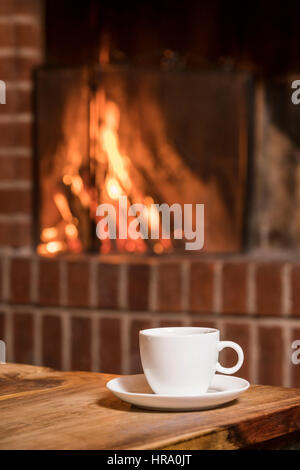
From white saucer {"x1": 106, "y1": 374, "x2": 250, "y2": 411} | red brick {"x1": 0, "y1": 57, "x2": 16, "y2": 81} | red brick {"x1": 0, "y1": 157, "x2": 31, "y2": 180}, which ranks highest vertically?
red brick {"x1": 0, "y1": 57, "x2": 16, "y2": 81}

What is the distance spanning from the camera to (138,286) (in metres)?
1.86

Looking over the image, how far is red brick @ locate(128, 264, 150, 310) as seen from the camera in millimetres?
1853

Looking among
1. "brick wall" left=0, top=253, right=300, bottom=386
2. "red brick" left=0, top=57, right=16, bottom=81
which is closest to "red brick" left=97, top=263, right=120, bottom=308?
"brick wall" left=0, top=253, right=300, bottom=386

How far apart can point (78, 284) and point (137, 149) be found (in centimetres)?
39

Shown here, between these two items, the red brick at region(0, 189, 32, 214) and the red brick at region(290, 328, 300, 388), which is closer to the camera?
the red brick at region(290, 328, 300, 388)

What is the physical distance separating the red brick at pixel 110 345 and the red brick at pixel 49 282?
0.15 metres

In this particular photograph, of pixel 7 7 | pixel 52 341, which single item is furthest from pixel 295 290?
pixel 7 7

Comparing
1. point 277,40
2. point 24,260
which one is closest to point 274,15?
point 277,40

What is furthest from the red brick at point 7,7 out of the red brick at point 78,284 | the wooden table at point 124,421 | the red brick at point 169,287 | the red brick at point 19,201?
the wooden table at point 124,421

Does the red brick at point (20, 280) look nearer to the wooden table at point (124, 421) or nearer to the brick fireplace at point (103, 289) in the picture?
the brick fireplace at point (103, 289)

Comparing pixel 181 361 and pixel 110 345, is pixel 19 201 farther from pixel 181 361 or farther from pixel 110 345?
pixel 181 361

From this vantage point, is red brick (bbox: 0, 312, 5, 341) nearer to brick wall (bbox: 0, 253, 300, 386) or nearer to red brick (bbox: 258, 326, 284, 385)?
brick wall (bbox: 0, 253, 300, 386)

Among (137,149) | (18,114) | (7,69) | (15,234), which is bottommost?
(15,234)
